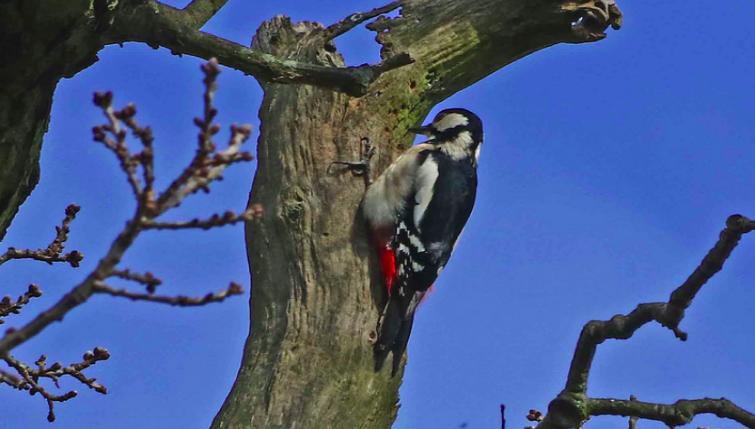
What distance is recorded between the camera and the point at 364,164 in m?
3.78

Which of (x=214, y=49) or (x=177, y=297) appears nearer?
(x=177, y=297)

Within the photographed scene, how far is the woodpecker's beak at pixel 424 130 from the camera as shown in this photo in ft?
13.7

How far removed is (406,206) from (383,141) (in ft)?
0.87

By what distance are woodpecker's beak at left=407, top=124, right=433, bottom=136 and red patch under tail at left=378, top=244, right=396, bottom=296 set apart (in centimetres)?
69

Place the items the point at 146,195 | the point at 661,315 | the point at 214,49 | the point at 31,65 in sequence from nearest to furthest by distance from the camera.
A: the point at 146,195, the point at 31,65, the point at 214,49, the point at 661,315

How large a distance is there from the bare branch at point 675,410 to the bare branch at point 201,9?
153cm

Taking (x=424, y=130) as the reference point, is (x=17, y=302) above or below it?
below

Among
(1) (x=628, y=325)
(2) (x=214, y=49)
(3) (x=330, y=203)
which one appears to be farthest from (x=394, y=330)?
(2) (x=214, y=49)

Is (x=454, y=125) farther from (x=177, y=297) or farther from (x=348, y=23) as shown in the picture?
(x=177, y=297)

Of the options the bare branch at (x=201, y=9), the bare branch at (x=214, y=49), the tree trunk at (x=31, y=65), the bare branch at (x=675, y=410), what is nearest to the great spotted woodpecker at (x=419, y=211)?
the bare branch at (x=675, y=410)

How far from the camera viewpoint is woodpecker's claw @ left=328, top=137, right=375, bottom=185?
3738mm

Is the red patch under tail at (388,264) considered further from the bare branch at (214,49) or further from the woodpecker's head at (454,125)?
the bare branch at (214,49)

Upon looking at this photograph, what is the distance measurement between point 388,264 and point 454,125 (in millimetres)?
1298

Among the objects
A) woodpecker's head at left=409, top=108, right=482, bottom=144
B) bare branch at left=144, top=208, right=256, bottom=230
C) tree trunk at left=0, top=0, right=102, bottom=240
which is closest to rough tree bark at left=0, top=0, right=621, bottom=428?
tree trunk at left=0, top=0, right=102, bottom=240
